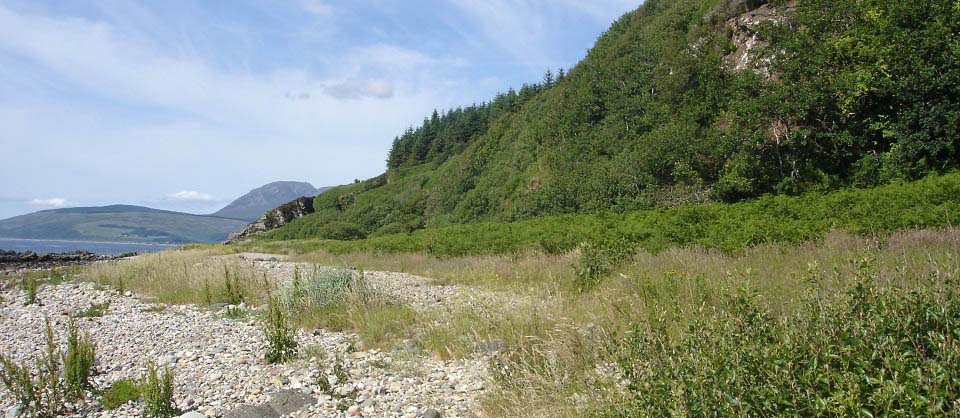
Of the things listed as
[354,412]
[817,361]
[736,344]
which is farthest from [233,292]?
[817,361]

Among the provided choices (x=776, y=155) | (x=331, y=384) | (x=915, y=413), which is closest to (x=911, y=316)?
(x=915, y=413)

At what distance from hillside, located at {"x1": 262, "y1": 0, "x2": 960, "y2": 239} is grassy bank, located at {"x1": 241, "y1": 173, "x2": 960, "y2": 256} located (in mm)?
4917

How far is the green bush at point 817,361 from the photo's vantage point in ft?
7.50

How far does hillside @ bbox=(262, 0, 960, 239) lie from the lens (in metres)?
17.2

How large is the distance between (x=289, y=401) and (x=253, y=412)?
0.36m

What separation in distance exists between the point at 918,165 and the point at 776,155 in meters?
4.88


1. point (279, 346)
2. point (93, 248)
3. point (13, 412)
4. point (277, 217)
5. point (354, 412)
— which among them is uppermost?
point (277, 217)

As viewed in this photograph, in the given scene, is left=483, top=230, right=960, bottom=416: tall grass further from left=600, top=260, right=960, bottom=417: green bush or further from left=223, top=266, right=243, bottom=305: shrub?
left=223, top=266, right=243, bottom=305: shrub

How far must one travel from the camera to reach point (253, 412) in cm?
515

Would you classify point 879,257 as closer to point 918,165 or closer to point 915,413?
point 915,413

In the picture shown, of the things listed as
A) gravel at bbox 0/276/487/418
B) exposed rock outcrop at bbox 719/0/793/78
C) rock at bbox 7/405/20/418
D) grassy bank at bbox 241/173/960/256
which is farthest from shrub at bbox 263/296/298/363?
exposed rock outcrop at bbox 719/0/793/78

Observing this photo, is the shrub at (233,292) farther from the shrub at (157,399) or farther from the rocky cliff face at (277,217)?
the rocky cliff face at (277,217)

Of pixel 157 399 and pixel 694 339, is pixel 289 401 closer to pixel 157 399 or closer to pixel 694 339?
pixel 157 399

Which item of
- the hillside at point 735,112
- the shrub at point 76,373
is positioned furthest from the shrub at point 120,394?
the hillside at point 735,112
